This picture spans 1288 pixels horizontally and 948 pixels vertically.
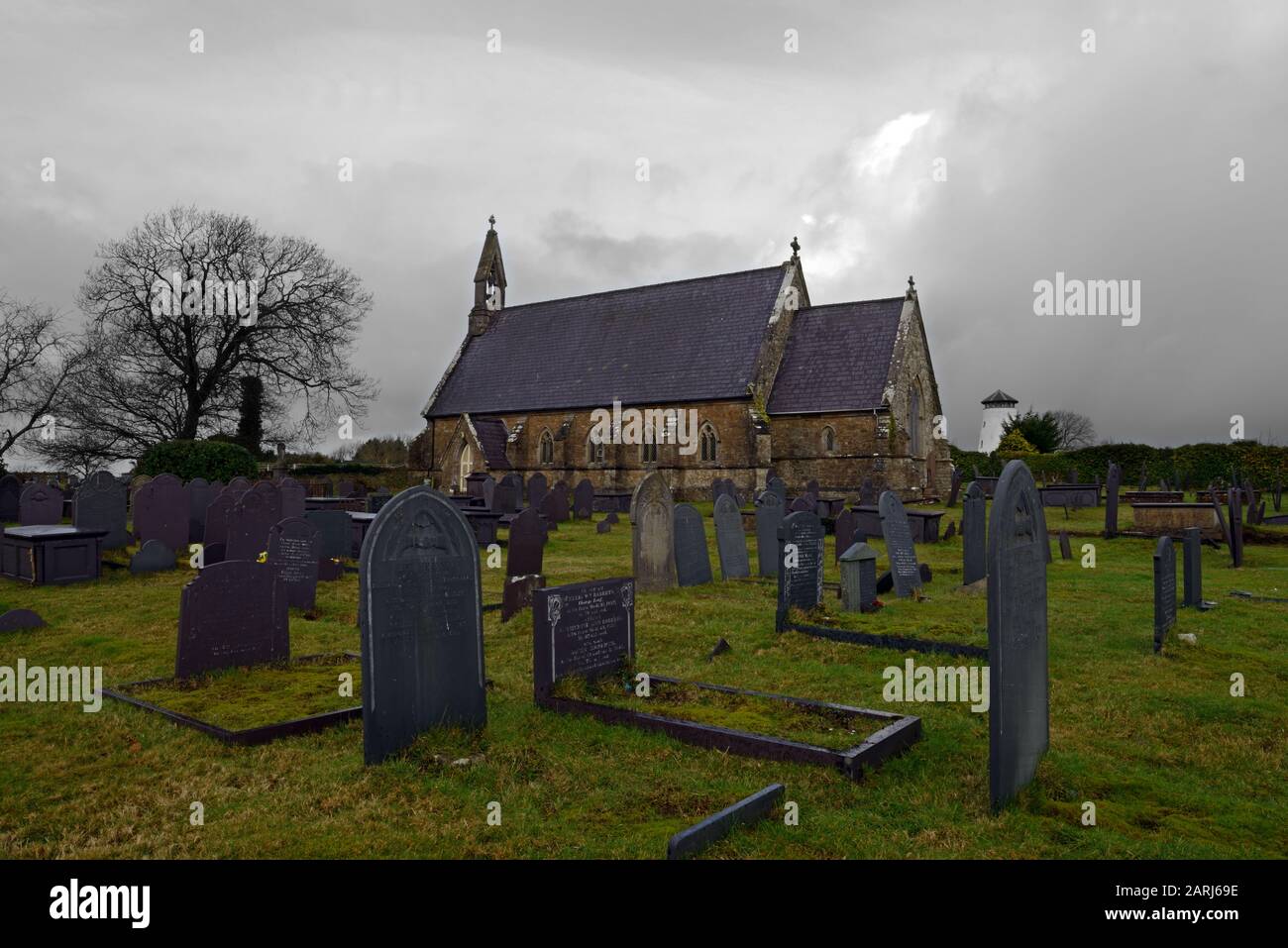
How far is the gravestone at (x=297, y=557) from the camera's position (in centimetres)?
1047

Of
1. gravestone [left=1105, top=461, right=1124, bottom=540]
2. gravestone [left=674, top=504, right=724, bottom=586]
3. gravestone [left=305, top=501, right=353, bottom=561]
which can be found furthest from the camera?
gravestone [left=1105, top=461, right=1124, bottom=540]

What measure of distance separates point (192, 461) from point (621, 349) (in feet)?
56.8

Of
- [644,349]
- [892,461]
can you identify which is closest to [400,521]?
[892,461]

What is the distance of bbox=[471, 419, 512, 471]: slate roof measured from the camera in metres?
35.2

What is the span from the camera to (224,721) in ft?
19.9

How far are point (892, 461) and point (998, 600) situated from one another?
26.0 m

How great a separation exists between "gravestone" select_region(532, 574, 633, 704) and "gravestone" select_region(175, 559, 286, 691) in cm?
263

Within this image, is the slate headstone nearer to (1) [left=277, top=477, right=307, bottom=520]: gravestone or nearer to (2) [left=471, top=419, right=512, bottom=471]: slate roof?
(1) [left=277, top=477, right=307, bottom=520]: gravestone

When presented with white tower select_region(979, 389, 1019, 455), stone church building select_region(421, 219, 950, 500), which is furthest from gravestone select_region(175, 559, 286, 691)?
white tower select_region(979, 389, 1019, 455)

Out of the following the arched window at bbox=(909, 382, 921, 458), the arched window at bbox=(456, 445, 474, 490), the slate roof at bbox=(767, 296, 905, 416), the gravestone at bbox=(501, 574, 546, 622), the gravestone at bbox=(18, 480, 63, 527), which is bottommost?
the gravestone at bbox=(501, 574, 546, 622)

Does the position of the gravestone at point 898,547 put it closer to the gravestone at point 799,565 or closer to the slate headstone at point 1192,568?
the gravestone at point 799,565

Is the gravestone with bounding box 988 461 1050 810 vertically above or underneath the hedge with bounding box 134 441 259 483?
underneath

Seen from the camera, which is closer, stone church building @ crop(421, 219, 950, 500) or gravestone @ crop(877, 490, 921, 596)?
gravestone @ crop(877, 490, 921, 596)

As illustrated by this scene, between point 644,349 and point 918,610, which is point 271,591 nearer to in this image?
point 918,610
